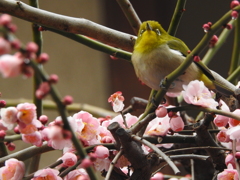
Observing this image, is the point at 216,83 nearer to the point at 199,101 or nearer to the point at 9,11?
the point at 199,101

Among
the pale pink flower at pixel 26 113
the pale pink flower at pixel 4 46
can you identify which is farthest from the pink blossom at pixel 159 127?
the pale pink flower at pixel 4 46

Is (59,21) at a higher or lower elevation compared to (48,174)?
higher

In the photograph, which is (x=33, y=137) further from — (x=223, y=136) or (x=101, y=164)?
(x=223, y=136)

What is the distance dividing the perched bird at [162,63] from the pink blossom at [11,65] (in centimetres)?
27

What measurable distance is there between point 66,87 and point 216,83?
982 mm

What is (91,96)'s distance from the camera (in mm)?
1451

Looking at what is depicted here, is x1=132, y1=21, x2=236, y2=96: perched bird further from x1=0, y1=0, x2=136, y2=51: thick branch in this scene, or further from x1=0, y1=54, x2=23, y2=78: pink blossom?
x1=0, y1=54, x2=23, y2=78: pink blossom

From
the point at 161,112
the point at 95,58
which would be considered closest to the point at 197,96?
the point at 161,112

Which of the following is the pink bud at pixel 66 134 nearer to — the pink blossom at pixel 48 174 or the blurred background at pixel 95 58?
the pink blossom at pixel 48 174

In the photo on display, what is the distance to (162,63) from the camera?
410mm

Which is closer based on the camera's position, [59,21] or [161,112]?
[161,112]

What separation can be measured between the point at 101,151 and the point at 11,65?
18 centimetres

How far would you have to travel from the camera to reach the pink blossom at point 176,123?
341 millimetres

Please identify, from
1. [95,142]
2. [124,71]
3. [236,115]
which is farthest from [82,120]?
[124,71]
